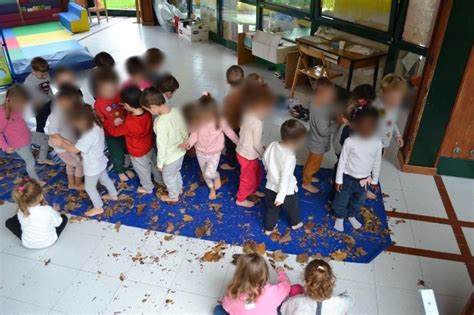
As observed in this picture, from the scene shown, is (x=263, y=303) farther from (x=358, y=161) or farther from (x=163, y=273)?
(x=358, y=161)

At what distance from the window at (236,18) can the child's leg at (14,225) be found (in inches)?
222

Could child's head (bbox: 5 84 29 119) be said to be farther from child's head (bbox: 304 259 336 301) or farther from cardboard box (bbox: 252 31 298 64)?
cardboard box (bbox: 252 31 298 64)

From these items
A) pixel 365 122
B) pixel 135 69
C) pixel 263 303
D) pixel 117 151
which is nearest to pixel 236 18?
pixel 135 69

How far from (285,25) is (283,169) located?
15.1 ft

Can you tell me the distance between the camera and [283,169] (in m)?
2.97

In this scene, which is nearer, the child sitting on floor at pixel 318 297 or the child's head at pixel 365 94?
the child sitting on floor at pixel 318 297

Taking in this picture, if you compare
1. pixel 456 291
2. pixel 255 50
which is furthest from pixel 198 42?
pixel 456 291

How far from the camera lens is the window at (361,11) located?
5164 mm

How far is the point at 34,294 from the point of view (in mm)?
2896

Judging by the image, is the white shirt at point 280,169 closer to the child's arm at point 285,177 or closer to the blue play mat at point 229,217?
the child's arm at point 285,177

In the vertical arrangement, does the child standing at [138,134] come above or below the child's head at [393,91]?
below

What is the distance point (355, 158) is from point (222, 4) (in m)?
6.19

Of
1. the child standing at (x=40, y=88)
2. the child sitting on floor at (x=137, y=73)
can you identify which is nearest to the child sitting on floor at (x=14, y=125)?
→ the child standing at (x=40, y=88)

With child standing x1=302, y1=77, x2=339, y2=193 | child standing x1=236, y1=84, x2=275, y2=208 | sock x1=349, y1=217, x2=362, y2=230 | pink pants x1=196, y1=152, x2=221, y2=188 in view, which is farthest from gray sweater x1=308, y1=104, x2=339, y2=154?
pink pants x1=196, y1=152, x2=221, y2=188
